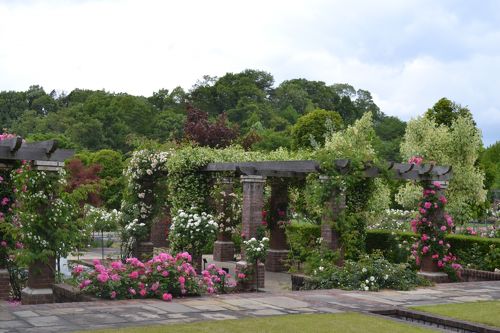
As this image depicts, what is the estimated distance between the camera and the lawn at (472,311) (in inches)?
330

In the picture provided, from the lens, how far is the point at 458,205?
24594 millimetres

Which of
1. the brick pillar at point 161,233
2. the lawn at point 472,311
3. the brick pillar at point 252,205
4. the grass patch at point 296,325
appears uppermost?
the brick pillar at point 252,205

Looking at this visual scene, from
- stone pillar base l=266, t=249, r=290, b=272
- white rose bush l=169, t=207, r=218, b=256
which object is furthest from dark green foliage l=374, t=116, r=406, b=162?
white rose bush l=169, t=207, r=218, b=256

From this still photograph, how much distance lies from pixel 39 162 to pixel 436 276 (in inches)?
321

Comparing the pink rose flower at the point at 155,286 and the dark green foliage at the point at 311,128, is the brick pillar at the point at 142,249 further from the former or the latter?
the dark green foliage at the point at 311,128

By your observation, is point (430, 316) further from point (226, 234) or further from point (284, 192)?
point (226, 234)

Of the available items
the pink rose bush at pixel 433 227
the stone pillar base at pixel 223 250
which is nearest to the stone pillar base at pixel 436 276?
the pink rose bush at pixel 433 227

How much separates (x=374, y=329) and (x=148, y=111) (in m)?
51.3

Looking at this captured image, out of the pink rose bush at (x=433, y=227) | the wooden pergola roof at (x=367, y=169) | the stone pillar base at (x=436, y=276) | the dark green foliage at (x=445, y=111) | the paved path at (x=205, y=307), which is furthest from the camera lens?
the dark green foliage at (x=445, y=111)

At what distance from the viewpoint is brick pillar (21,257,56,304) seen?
9.63 m

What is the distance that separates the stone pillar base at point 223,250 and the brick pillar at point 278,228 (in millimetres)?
2026

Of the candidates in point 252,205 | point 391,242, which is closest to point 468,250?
point 391,242

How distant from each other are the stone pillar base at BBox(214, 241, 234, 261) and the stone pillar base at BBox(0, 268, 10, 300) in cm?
927

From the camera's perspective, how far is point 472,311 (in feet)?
29.6
